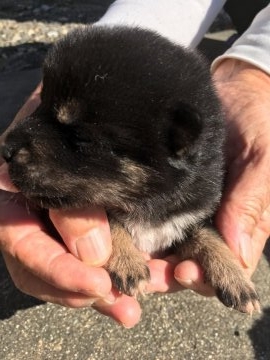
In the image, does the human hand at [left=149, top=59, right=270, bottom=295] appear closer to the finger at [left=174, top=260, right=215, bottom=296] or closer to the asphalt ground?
the finger at [left=174, top=260, right=215, bottom=296]

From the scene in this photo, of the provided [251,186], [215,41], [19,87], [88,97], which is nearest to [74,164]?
[88,97]

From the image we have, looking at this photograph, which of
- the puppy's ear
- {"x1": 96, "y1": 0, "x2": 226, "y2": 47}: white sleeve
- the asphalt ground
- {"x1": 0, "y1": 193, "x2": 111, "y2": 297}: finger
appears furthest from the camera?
{"x1": 96, "y1": 0, "x2": 226, "y2": 47}: white sleeve

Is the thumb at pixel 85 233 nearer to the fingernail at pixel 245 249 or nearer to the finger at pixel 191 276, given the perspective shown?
the finger at pixel 191 276

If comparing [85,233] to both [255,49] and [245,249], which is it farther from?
[255,49]

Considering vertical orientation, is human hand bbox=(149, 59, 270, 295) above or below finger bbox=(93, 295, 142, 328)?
above

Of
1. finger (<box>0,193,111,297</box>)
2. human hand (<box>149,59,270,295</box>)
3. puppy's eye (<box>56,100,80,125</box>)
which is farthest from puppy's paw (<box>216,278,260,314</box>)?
puppy's eye (<box>56,100,80,125</box>)

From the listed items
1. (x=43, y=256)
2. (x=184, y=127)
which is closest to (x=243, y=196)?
(x=184, y=127)
